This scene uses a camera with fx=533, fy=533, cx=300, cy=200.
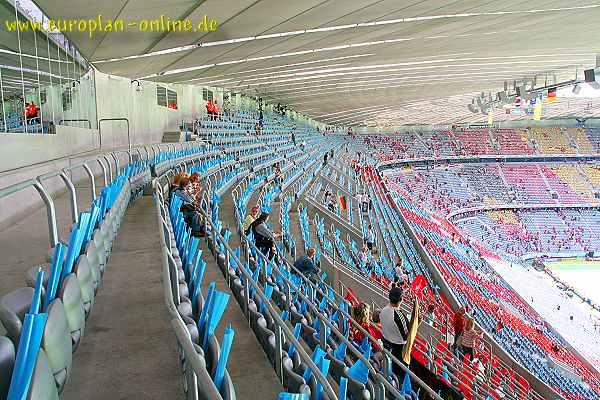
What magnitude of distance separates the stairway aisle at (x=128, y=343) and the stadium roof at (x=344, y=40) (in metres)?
4.04

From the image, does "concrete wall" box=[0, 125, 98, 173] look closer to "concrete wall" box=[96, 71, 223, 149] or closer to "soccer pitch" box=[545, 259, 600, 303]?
"concrete wall" box=[96, 71, 223, 149]

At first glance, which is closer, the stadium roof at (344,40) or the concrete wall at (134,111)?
the stadium roof at (344,40)

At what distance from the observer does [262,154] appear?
58.4 ft

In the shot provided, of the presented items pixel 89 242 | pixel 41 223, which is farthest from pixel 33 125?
pixel 89 242

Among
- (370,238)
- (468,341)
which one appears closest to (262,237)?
(468,341)

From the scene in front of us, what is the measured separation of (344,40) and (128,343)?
9.15 m

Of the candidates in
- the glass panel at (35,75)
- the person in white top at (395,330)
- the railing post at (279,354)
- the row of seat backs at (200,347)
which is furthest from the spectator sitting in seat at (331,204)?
the row of seat backs at (200,347)

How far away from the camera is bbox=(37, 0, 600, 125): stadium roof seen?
7.31m

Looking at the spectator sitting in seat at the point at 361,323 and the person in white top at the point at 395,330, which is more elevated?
the person in white top at the point at 395,330

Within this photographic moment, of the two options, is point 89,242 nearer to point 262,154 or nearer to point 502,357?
point 502,357

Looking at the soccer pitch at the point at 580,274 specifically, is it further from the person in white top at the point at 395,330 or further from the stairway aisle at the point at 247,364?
the stairway aisle at the point at 247,364

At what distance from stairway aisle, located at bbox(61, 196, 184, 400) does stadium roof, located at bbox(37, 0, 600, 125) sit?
4.04m

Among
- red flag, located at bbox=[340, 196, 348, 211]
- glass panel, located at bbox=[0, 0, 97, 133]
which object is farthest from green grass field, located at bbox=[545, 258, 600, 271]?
glass panel, located at bbox=[0, 0, 97, 133]

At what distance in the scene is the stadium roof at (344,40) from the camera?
7.31 meters
